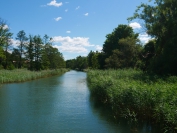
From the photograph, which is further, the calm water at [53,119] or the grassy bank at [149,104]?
the calm water at [53,119]

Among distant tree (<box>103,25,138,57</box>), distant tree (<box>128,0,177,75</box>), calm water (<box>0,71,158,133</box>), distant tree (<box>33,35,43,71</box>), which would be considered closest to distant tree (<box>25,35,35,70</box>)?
distant tree (<box>33,35,43,71</box>)

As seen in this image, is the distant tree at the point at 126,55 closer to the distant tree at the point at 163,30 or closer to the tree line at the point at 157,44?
the tree line at the point at 157,44

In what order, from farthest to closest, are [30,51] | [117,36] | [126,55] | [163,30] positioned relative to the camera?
1. [30,51]
2. [117,36]
3. [126,55]
4. [163,30]

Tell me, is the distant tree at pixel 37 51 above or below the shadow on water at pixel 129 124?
above

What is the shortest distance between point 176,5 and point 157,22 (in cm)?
240

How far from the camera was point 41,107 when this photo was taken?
1265cm

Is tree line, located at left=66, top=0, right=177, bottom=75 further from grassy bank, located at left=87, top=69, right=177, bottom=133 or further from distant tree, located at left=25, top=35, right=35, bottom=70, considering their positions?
distant tree, located at left=25, top=35, right=35, bottom=70

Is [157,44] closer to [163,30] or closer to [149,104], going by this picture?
[163,30]

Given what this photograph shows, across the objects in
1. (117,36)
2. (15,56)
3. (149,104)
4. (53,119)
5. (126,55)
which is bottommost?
(53,119)

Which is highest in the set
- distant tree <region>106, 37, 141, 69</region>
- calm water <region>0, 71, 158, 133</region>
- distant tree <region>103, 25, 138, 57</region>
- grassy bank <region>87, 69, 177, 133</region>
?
distant tree <region>103, 25, 138, 57</region>

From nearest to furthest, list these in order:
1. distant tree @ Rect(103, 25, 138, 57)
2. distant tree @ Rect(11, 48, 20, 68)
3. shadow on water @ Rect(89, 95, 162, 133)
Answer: shadow on water @ Rect(89, 95, 162, 133)
distant tree @ Rect(103, 25, 138, 57)
distant tree @ Rect(11, 48, 20, 68)

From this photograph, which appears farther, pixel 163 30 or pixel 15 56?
pixel 15 56

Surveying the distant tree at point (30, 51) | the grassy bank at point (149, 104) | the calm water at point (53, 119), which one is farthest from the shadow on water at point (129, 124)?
the distant tree at point (30, 51)

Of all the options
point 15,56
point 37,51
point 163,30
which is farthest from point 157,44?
point 15,56
